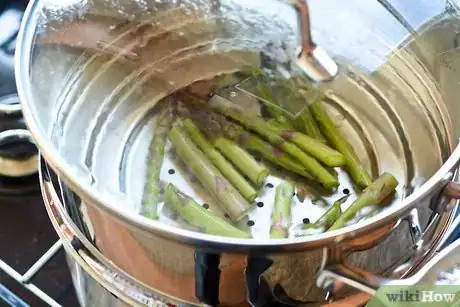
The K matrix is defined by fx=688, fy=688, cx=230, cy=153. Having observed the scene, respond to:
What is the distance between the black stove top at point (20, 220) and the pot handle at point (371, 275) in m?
0.43

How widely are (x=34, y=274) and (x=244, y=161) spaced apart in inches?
12.6

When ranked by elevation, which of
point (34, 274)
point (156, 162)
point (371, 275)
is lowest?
point (34, 274)

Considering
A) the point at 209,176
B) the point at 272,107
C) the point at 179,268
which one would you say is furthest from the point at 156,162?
the point at 179,268

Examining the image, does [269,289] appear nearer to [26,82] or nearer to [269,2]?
[26,82]

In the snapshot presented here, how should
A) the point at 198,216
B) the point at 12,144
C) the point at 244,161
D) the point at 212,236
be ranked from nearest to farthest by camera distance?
the point at 212,236 → the point at 198,216 → the point at 244,161 → the point at 12,144

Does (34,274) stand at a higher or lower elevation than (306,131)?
lower

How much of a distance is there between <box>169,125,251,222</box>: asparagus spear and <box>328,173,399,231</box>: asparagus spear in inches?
4.7

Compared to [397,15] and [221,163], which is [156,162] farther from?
[397,15]

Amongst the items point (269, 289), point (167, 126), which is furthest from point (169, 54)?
point (269, 289)

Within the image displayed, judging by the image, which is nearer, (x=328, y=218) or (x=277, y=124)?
(x=328, y=218)

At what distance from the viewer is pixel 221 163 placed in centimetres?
87

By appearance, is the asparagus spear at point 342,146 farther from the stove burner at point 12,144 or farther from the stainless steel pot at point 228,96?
the stove burner at point 12,144

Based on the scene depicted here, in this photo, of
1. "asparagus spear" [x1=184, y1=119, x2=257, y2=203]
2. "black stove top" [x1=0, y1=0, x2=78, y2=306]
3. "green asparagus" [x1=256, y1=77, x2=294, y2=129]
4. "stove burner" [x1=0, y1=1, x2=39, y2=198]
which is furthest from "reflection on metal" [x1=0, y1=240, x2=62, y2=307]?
"green asparagus" [x1=256, y1=77, x2=294, y2=129]

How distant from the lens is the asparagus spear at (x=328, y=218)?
794 millimetres
